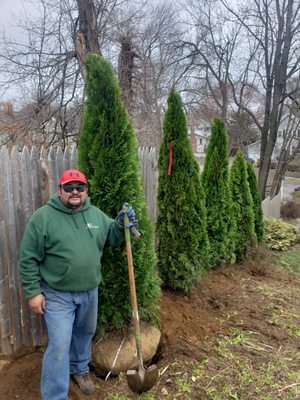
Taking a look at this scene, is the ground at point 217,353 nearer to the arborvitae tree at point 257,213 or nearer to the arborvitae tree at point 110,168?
the arborvitae tree at point 110,168

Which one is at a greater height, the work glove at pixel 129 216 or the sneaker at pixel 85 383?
the work glove at pixel 129 216

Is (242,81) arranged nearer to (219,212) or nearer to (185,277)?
(219,212)

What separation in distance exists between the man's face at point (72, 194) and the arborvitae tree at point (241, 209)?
501cm

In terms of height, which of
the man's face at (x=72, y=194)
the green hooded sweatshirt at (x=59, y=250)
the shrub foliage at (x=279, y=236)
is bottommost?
the shrub foliage at (x=279, y=236)

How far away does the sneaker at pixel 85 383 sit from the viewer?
314cm

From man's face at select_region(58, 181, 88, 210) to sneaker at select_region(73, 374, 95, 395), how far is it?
158 centimetres

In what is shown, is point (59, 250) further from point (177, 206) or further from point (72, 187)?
point (177, 206)

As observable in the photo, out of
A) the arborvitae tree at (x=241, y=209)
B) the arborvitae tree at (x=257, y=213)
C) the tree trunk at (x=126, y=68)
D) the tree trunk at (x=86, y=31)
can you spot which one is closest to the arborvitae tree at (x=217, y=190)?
the arborvitae tree at (x=241, y=209)

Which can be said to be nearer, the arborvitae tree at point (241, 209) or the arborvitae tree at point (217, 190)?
the arborvitae tree at point (217, 190)

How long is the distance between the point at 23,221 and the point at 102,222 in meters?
0.86

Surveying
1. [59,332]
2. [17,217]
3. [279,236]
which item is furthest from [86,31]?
[59,332]

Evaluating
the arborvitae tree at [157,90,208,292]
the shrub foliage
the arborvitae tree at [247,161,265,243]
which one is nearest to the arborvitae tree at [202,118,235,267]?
the arborvitae tree at [157,90,208,292]

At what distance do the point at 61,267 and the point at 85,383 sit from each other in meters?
1.19

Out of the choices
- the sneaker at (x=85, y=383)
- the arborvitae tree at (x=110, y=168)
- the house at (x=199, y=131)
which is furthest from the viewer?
the house at (x=199, y=131)
